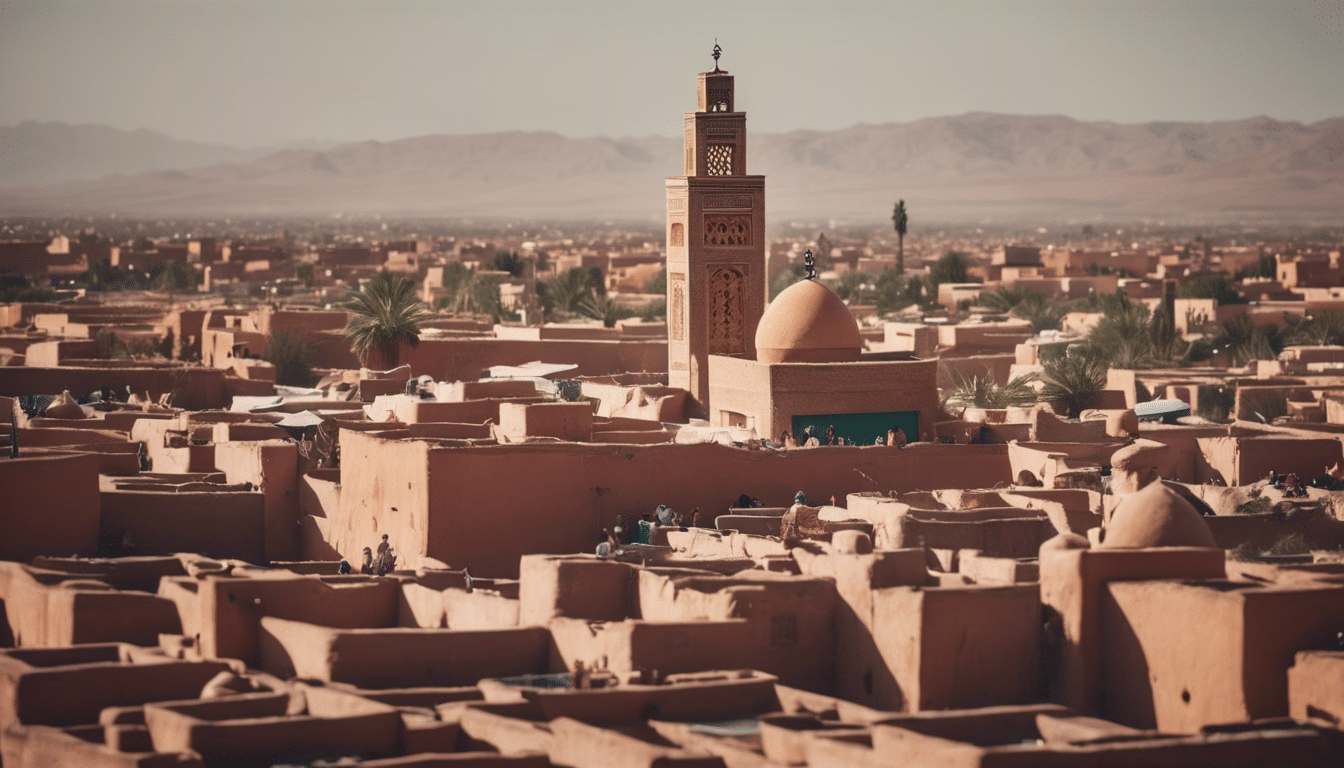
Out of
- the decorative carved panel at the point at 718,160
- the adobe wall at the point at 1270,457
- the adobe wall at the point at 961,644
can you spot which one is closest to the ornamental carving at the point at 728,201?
the decorative carved panel at the point at 718,160

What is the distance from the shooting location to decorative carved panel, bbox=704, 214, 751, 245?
105 feet

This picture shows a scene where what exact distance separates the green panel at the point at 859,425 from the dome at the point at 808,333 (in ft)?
3.15

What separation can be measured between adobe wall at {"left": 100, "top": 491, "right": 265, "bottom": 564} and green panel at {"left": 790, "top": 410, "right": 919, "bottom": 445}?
571cm

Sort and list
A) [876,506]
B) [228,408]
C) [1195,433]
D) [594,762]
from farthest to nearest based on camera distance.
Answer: [228,408] → [1195,433] → [876,506] → [594,762]

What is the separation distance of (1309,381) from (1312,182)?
138204 millimetres

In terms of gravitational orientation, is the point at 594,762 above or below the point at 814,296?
below

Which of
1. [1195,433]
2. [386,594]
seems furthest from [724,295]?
[386,594]

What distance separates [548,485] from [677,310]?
9.05 meters

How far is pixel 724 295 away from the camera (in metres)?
31.9

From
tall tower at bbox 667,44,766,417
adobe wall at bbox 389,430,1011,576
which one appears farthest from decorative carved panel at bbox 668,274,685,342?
adobe wall at bbox 389,430,1011,576

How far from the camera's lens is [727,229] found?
32.1 meters

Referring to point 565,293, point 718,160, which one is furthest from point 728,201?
point 565,293

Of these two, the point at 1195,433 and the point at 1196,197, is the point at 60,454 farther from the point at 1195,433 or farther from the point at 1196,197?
the point at 1196,197

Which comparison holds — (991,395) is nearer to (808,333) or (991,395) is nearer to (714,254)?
(714,254)
